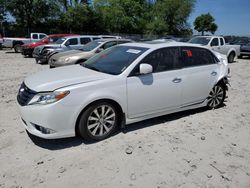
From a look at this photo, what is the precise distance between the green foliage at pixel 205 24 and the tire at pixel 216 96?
61348 millimetres

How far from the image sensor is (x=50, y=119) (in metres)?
3.70

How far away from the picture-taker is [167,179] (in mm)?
3281

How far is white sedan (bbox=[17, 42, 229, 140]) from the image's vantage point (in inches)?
149

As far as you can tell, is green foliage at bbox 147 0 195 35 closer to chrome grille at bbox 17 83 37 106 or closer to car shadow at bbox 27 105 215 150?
car shadow at bbox 27 105 215 150

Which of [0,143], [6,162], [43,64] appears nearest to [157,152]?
[6,162]

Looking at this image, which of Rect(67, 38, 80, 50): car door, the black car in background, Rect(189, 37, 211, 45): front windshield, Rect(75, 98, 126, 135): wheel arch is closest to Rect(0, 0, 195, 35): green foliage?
Rect(67, 38, 80, 50): car door

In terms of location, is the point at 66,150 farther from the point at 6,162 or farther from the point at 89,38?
the point at 89,38

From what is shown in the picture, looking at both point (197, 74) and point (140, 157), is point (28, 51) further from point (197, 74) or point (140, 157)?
point (140, 157)

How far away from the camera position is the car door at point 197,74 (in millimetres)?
5094

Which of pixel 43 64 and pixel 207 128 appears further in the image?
pixel 43 64

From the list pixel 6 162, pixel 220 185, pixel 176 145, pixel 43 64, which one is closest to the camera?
pixel 220 185

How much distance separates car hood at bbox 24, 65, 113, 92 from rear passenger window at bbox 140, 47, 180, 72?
0.92 m

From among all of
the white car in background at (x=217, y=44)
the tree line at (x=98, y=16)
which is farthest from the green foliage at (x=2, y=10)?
the white car in background at (x=217, y=44)

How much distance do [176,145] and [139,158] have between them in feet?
2.55
